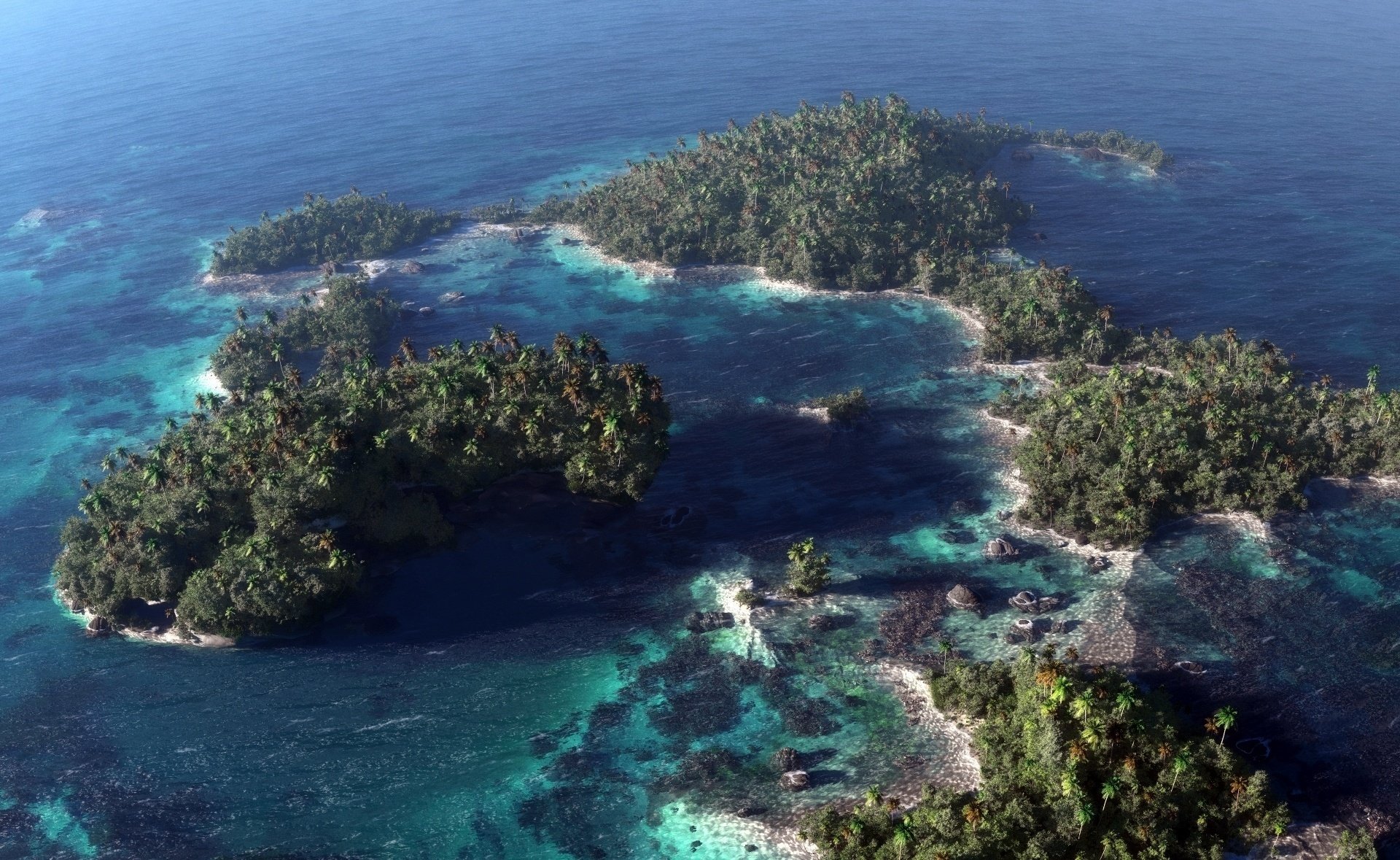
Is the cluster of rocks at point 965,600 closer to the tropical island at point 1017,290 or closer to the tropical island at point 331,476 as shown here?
the tropical island at point 1017,290

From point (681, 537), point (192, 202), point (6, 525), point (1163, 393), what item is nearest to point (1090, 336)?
point (1163, 393)

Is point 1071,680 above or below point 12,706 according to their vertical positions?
above

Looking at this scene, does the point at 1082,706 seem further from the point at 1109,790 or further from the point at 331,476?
the point at 331,476

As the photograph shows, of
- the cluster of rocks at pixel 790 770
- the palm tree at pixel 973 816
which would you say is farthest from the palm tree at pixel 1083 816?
the cluster of rocks at pixel 790 770

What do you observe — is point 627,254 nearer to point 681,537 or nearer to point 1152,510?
point 681,537

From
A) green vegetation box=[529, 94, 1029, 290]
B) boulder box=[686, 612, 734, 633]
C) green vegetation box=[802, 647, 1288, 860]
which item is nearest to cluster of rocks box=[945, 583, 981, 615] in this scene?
green vegetation box=[802, 647, 1288, 860]

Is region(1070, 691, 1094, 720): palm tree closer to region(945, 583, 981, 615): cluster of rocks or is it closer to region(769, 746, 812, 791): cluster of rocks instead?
region(945, 583, 981, 615): cluster of rocks
